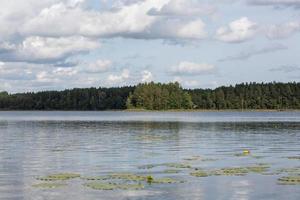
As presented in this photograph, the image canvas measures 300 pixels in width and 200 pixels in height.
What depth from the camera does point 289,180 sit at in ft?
116

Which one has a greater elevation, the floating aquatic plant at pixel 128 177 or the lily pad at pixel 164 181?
the floating aquatic plant at pixel 128 177

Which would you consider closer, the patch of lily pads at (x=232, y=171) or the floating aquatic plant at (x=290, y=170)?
the patch of lily pads at (x=232, y=171)

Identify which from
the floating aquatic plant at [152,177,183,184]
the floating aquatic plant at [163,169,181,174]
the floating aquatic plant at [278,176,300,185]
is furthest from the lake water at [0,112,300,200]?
the floating aquatic plant at [152,177,183,184]

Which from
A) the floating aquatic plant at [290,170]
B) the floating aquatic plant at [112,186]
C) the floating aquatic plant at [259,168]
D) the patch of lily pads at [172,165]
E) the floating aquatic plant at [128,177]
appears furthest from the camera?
the patch of lily pads at [172,165]

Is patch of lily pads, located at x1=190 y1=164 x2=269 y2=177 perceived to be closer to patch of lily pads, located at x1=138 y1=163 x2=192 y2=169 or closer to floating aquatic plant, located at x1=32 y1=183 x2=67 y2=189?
patch of lily pads, located at x1=138 y1=163 x2=192 y2=169

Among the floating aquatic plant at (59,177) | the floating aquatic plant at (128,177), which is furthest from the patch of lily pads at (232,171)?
the floating aquatic plant at (59,177)

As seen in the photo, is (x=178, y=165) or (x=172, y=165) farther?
(x=172, y=165)

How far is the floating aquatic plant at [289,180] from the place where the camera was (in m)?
34.4

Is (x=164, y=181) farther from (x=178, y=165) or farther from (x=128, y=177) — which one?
(x=178, y=165)

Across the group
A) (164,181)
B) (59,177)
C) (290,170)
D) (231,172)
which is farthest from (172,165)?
(59,177)

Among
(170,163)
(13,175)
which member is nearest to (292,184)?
(170,163)

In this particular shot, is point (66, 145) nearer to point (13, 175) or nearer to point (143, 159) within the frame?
point (143, 159)

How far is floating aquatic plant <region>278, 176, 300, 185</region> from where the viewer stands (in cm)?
3437

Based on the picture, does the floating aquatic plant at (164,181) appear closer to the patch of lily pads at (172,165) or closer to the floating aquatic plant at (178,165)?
the patch of lily pads at (172,165)
